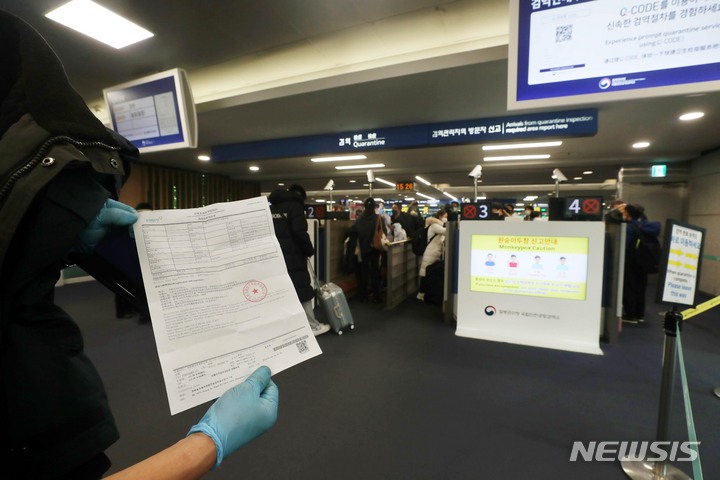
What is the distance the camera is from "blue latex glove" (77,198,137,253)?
1.96 ft

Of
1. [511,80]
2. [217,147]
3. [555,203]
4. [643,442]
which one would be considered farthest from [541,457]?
[217,147]

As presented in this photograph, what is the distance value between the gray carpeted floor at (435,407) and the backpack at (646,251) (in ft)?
3.04

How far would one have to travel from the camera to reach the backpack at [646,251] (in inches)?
160

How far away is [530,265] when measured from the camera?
3.36 m

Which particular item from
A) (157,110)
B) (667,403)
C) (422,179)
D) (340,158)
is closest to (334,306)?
(157,110)

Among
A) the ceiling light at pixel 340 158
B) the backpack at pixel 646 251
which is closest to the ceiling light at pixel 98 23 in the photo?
the ceiling light at pixel 340 158

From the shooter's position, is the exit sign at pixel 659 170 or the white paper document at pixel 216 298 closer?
the white paper document at pixel 216 298

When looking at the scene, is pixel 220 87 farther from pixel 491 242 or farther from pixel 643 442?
pixel 643 442

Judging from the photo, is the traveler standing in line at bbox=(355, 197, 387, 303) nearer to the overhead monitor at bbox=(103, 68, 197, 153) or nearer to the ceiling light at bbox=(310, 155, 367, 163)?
the ceiling light at bbox=(310, 155, 367, 163)

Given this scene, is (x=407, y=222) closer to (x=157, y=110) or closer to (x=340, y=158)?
(x=340, y=158)

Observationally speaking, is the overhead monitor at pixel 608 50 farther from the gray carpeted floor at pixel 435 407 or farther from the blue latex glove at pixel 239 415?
the gray carpeted floor at pixel 435 407

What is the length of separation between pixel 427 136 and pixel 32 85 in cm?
498

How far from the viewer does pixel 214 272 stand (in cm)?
63

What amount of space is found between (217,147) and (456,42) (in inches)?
203
